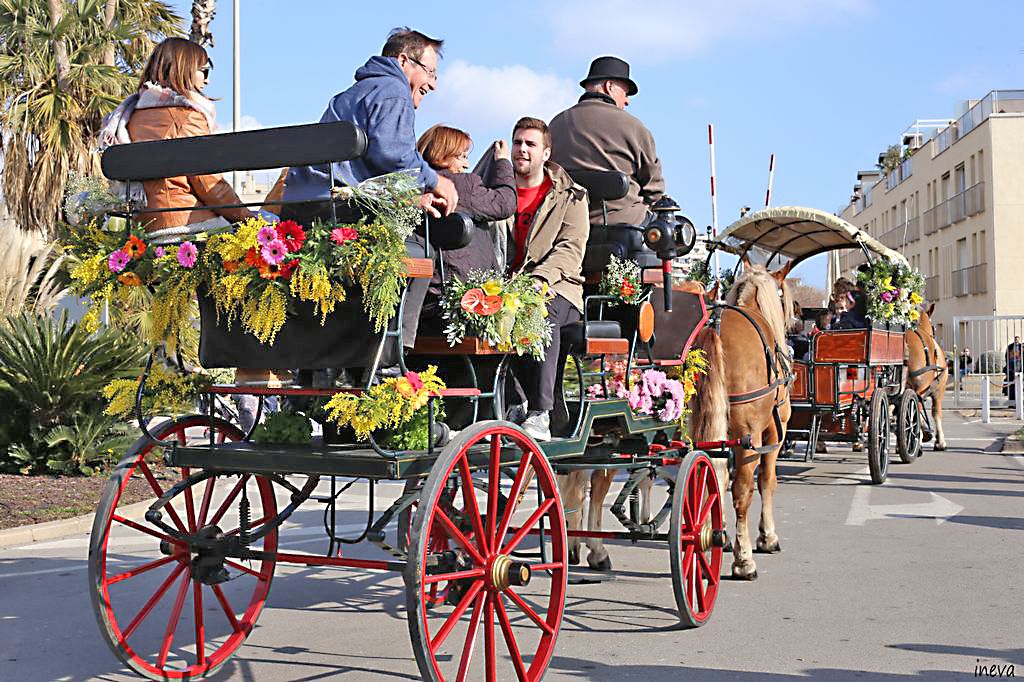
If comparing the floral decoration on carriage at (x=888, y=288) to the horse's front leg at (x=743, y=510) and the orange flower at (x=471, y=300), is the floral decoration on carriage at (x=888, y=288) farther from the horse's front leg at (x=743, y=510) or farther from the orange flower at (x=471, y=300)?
the orange flower at (x=471, y=300)

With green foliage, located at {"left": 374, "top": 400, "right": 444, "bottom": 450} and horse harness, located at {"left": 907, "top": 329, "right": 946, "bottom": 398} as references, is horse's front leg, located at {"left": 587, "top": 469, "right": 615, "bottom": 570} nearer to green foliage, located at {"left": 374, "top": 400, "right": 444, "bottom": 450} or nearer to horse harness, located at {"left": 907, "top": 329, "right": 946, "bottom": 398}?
green foliage, located at {"left": 374, "top": 400, "right": 444, "bottom": 450}

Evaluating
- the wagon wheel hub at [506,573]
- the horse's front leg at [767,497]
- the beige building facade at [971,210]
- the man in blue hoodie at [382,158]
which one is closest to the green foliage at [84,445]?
the horse's front leg at [767,497]

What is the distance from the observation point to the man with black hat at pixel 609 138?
24.7ft

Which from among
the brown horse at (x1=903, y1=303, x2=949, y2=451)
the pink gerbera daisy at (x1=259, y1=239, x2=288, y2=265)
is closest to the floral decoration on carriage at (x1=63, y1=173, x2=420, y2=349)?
the pink gerbera daisy at (x1=259, y1=239, x2=288, y2=265)

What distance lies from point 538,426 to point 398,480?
91 cm

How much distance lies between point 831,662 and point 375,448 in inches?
103

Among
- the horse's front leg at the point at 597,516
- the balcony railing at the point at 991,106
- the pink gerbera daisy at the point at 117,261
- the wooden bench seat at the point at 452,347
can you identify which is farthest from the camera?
the balcony railing at the point at 991,106

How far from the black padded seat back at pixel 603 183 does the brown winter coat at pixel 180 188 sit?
227 cm

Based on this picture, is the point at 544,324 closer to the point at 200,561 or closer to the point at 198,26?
the point at 200,561

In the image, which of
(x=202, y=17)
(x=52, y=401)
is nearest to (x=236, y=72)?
(x=202, y=17)

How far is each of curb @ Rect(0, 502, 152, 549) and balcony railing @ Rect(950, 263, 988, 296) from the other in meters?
42.1

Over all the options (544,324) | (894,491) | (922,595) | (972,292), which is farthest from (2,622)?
(972,292)

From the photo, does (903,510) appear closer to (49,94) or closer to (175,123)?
(175,123)

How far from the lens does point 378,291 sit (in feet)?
14.5
